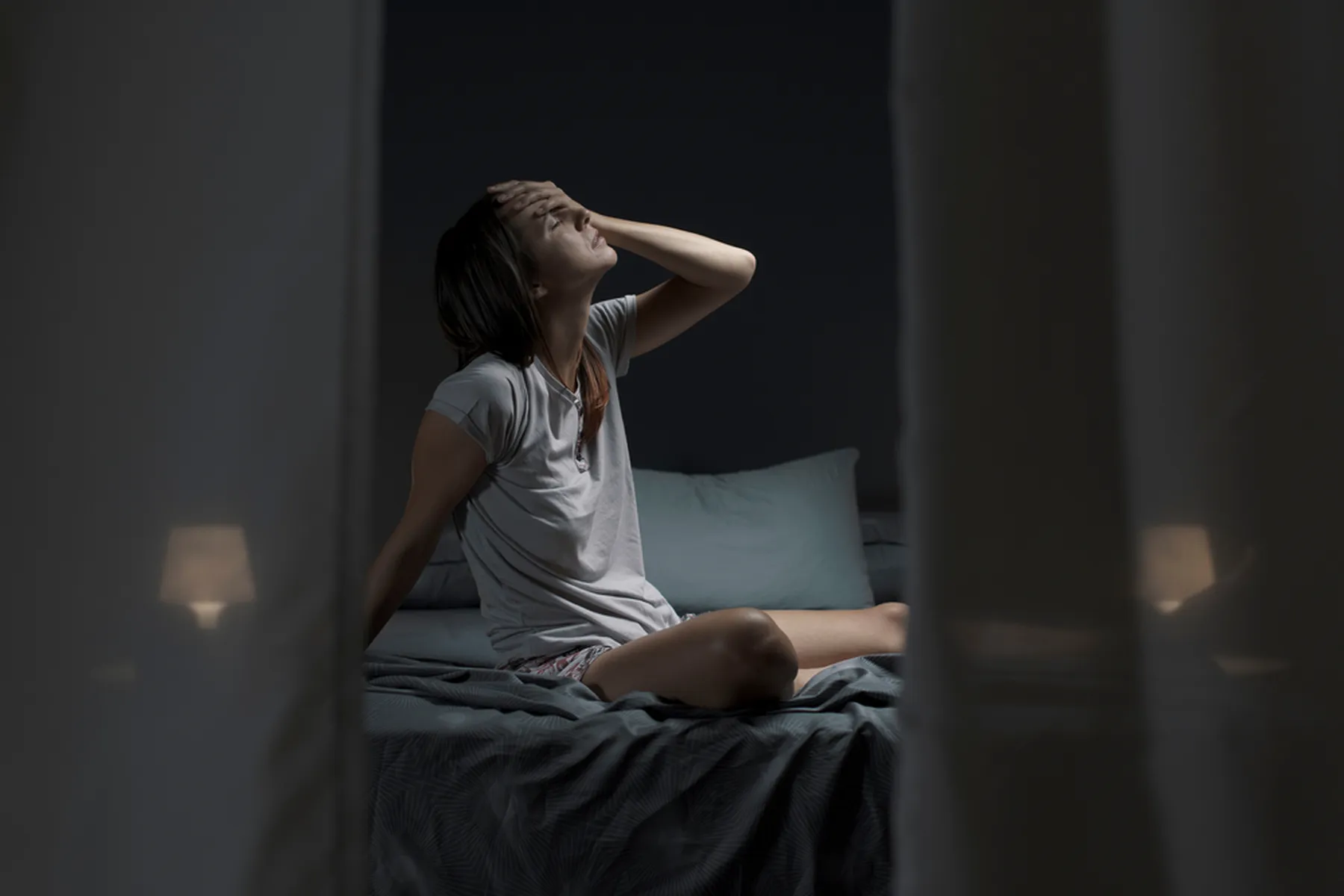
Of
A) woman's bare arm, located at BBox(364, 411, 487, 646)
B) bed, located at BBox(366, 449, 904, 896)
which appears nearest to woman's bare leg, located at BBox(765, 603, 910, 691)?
bed, located at BBox(366, 449, 904, 896)

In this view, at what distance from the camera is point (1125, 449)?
592mm

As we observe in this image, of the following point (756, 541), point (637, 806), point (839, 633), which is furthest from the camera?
point (756, 541)

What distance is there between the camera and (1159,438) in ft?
1.91

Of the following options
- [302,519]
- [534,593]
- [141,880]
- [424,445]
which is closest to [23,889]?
[141,880]

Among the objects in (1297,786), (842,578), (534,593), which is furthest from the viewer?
(842,578)

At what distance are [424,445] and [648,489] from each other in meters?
1.20

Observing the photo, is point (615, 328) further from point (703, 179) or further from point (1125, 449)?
point (1125, 449)

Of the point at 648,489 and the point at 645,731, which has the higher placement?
the point at 648,489

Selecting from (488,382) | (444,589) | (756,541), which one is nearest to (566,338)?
(488,382)

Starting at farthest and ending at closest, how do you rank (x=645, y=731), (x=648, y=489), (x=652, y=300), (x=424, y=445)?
(x=648, y=489) → (x=652, y=300) → (x=424, y=445) → (x=645, y=731)

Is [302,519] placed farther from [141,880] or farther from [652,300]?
[652,300]

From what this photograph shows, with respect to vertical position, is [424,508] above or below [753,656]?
above

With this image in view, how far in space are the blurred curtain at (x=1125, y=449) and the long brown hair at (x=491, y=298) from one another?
1.14 meters

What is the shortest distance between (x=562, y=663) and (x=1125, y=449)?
1109 millimetres
